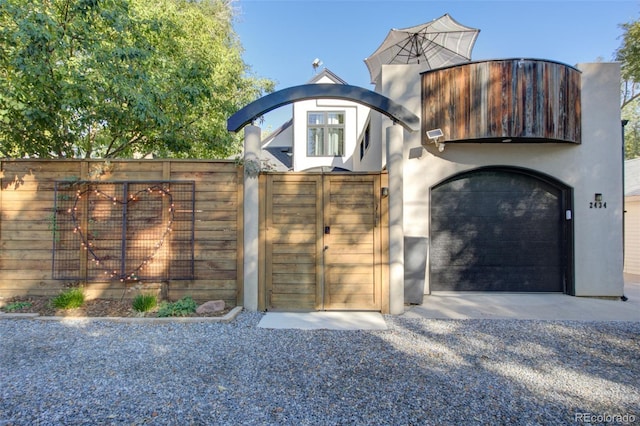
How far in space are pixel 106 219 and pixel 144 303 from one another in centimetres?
143

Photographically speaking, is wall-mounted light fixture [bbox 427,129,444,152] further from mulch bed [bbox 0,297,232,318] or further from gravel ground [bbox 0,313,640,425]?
mulch bed [bbox 0,297,232,318]

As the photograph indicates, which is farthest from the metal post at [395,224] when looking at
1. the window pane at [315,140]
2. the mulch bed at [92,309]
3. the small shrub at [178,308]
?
the window pane at [315,140]

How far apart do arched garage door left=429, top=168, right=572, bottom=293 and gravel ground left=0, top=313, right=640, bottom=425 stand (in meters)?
1.80

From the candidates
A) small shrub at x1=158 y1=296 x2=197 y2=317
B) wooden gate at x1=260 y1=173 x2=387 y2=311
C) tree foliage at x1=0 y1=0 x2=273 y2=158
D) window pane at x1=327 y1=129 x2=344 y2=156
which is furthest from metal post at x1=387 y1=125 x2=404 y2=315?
window pane at x1=327 y1=129 x2=344 y2=156

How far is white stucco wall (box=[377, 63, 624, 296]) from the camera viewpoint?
5.84 meters

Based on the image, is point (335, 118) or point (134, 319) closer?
point (134, 319)

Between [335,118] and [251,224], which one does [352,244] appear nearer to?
[251,224]

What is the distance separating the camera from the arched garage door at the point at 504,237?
607 centimetres

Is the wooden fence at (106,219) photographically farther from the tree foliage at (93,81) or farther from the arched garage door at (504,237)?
the arched garage door at (504,237)

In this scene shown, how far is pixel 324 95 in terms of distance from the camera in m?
4.86

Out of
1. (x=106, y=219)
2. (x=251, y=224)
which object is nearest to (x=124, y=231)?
(x=106, y=219)

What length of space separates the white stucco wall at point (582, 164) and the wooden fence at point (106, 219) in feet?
10.4

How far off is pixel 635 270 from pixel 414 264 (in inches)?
306

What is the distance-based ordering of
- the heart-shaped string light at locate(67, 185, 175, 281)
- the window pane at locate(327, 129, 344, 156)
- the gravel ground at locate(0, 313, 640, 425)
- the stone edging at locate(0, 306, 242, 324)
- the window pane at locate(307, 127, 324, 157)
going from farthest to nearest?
the window pane at locate(307, 127, 324, 157) < the window pane at locate(327, 129, 344, 156) < the heart-shaped string light at locate(67, 185, 175, 281) < the stone edging at locate(0, 306, 242, 324) < the gravel ground at locate(0, 313, 640, 425)
